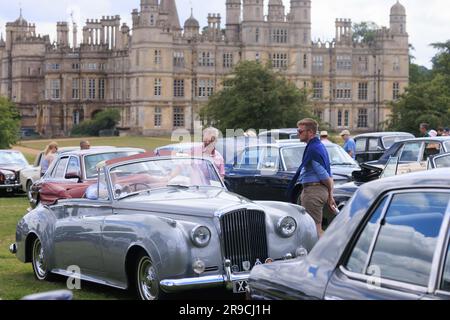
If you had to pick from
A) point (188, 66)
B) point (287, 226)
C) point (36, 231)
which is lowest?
point (36, 231)

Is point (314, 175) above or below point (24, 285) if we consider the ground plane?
above

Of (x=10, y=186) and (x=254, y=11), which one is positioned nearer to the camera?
(x=10, y=186)

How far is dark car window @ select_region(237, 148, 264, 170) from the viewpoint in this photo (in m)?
20.0

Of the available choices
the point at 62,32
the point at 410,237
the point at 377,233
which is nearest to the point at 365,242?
the point at 377,233

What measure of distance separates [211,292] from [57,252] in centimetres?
263

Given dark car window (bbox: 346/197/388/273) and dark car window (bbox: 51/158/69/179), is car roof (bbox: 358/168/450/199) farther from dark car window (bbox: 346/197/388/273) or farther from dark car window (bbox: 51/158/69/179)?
dark car window (bbox: 51/158/69/179)

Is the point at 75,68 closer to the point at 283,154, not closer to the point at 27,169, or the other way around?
the point at 27,169

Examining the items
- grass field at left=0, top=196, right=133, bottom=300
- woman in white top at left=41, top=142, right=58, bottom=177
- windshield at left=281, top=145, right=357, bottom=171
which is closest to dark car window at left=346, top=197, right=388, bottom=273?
grass field at left=0, top=196, right=133, bottom=300

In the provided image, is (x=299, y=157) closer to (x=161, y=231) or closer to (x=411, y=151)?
(x=411, y=151)

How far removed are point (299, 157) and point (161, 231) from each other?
32.2ft

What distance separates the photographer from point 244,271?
32.9 feet

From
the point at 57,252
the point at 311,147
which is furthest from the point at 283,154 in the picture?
the point at 57,252

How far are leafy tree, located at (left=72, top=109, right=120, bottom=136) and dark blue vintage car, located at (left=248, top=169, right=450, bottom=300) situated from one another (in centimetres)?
10310

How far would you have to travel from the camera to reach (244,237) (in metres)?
10.2
